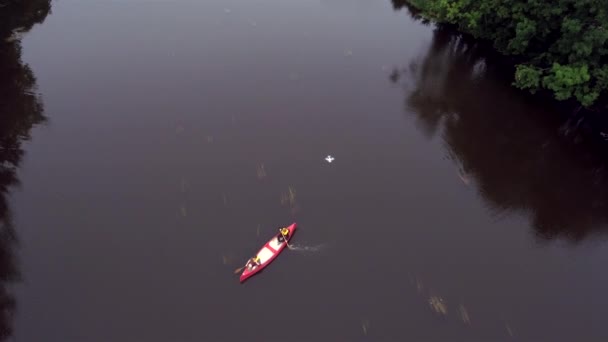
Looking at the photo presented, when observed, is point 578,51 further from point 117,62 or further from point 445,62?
point 117,62

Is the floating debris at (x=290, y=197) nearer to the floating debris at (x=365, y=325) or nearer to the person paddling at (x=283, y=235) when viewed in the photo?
the person paddling at (x=283, y=235)

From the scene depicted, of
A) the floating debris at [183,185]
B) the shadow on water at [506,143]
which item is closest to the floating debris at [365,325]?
the shadow on water at [506,143]

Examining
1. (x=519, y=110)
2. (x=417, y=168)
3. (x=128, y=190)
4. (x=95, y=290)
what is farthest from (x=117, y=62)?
(x=519, y=110)

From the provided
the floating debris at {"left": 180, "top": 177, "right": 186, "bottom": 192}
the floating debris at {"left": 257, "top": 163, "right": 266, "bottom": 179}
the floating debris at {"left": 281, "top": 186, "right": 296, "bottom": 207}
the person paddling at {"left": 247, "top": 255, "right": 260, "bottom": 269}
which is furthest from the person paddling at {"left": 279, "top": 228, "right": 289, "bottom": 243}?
the floating debris at {"left": 180, "top": 177, "right": 186, "bottom": 192}

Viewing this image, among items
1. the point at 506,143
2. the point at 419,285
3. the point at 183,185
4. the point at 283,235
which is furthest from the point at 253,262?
the point at 506,143

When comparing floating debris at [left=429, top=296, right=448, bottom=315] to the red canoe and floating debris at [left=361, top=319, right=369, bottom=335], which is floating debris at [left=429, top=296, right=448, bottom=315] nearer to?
floating debris at [left=361, top=319, right=369, bottom=335]

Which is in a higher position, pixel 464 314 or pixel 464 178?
pixel 464 178

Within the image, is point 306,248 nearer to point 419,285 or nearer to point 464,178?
point 419,285
